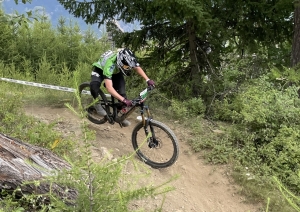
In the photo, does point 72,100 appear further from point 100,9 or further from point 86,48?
point 86,48

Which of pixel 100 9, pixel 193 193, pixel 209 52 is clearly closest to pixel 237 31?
pixel 209 52

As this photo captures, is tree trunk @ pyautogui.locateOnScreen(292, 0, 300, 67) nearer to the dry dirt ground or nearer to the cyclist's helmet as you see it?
the dry dirt ground

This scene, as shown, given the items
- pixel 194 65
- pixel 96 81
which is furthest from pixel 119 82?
pixel 194 65

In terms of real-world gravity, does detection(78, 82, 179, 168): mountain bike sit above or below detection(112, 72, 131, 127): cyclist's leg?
below

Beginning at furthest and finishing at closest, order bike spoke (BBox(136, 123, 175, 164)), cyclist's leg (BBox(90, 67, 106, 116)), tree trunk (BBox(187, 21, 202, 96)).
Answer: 1. tree trunk (BBox(187, 21, 202, 96))
2. cyclist's leg (BBox(90, 67, 106, 116))
3. bike spoke (BBox(136, 123, 175, 164))

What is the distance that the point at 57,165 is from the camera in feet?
11.8

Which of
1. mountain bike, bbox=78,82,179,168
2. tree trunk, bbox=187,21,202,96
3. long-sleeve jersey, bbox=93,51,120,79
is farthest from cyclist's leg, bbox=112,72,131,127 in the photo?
tree trunk, bbox=187,21,202,96

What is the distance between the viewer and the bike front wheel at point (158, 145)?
525 centimetres

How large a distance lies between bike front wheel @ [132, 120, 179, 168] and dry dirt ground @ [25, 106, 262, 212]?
0.19 metres

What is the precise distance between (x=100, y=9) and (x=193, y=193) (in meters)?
5.02

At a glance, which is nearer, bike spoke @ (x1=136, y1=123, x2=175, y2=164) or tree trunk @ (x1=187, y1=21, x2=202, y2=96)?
bike spoke @ (x1=136, y1=123, x2=175, y2=164)

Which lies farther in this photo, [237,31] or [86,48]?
[86,48]

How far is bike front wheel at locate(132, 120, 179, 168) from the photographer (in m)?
5.25

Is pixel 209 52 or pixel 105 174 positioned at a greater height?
pixel 105 174
